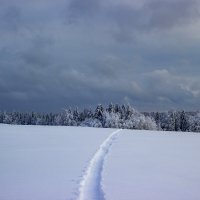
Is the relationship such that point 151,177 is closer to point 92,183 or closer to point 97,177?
point 97,177

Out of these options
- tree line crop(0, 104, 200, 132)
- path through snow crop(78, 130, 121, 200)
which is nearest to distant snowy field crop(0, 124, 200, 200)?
path through snow crop(78, 130, 121, 200)

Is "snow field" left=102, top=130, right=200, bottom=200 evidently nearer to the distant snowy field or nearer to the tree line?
the distant snowy field

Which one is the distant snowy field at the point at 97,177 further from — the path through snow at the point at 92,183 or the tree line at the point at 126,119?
the tree line at the point at 126,119

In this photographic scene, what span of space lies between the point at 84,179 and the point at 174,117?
10141 centimetres

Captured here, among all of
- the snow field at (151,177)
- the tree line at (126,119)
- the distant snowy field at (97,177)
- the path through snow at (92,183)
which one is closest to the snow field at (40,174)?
the distant snowy field at (97,177)

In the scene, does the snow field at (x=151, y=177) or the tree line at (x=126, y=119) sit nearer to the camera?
the snow field at (x=151, y=177)

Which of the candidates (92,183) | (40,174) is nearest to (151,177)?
(92,183)

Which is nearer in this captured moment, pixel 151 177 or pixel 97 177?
pixel 97 177

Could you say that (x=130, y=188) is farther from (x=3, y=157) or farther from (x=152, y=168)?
(x=3, y=157)

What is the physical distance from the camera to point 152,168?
1516cm

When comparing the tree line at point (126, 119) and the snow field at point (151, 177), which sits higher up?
the tree line at point (126, 119)

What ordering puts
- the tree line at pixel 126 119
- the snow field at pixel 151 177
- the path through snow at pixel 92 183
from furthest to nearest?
the tree line at pixel 126 119 → the snow field at pixel 151 177 → the path through snow at pixel 92 183

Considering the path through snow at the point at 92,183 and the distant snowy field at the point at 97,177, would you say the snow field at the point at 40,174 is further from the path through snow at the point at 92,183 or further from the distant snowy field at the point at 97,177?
the path through snow at the point at 92,183

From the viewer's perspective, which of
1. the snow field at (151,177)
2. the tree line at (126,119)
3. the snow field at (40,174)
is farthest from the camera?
the tree line at (126,119)
